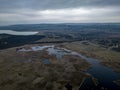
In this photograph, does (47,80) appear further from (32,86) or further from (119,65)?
(119,65)

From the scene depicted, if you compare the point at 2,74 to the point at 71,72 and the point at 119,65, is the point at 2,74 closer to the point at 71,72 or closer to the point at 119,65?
the point at 71,72

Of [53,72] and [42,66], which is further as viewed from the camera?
[42,66]

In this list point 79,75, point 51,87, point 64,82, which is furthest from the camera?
point 79,75

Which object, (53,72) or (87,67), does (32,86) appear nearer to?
(53,72)

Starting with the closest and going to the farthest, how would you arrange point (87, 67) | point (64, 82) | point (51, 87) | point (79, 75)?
point (51, 87)
point (64, 82)
point (79, 75)
point (87, 67)

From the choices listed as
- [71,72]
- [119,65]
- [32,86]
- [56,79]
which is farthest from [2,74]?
[119,65]

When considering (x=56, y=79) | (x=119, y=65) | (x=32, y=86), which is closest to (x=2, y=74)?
(x=32, y=86)

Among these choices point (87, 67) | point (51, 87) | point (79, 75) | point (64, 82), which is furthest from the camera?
point (87, 67)

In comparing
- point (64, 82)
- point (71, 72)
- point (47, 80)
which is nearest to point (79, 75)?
point (71, 72)
